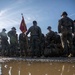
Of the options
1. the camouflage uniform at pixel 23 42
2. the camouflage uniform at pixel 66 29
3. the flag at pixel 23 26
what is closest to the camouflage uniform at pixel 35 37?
the camouflage uniform at pixel 23 42

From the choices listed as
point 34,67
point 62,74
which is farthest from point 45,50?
point 62,74

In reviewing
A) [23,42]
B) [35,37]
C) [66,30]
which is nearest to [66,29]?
[66,30]

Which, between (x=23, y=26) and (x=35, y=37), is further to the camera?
(x=23, y=26)

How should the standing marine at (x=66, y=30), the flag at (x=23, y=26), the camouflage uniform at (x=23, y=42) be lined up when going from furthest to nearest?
the flag at (x=23, y=26) < the camouflage uniform at (x=23, y=42) < the standing marine at (x=66, y=30)

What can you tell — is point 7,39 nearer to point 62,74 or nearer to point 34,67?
point 34,67

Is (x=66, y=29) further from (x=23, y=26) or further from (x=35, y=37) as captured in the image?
(x=23, y=26)

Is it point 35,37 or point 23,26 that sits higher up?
point 23,26

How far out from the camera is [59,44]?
12320 mm

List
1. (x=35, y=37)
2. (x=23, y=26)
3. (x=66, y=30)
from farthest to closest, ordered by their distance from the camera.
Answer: (x=23, y=26), (x=35, y=37), (x=66, y=30)

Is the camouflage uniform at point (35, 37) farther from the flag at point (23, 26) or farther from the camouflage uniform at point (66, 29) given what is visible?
the flag at point (23, 26)

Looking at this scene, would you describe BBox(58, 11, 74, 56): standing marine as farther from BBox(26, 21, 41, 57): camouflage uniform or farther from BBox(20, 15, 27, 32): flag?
BBox(20, 15, 27, 32): flag

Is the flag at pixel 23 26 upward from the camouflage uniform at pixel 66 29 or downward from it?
upward

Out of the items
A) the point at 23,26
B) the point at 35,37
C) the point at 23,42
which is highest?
the point at 23,26

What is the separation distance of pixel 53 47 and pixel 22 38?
288cm
